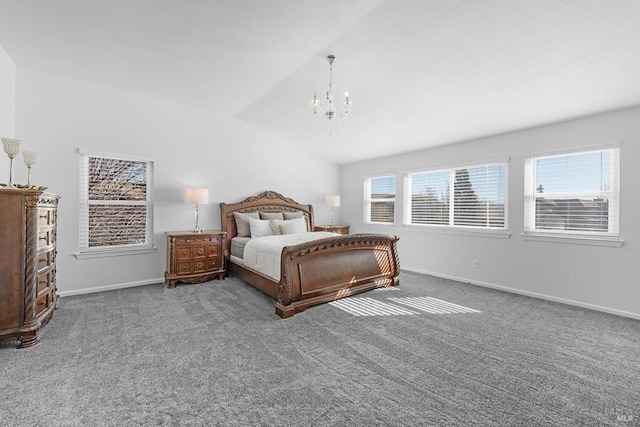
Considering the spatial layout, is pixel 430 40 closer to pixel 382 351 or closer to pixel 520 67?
pixel 520 67

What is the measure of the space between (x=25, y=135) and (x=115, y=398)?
381 centimetres

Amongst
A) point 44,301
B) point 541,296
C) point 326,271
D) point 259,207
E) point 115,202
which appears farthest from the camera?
point 259,207

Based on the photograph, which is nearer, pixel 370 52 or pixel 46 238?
pixel 46 238

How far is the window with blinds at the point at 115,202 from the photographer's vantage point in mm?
4164

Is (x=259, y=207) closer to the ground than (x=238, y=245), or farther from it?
farther from it

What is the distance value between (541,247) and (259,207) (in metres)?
4.73

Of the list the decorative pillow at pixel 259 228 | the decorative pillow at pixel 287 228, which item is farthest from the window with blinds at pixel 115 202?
the decorative pillow at pixel 287 228

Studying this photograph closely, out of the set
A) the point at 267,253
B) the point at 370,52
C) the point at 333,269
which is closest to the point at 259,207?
the point at 267,253

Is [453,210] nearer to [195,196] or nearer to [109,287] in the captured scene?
[195,196]

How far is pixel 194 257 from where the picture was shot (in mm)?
4613

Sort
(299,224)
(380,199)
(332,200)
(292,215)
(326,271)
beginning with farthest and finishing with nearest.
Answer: (332,200) < (380,199) < (292,215) < (299,224) < (326,271)

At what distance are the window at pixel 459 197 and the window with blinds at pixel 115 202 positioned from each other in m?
4.79

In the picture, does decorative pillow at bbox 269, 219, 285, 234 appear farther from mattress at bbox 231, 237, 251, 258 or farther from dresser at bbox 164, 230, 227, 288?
dresser at bbox 164, 230, 227, 288

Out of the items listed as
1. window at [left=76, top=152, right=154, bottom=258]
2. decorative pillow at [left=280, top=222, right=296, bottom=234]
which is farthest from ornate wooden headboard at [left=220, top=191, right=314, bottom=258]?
window at [left=76, top=152, right=154, bottom=258]
